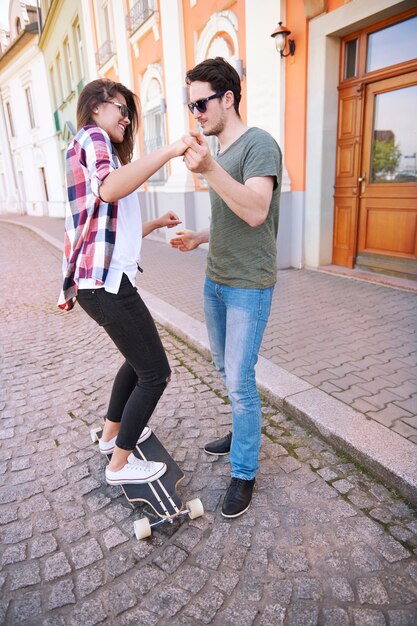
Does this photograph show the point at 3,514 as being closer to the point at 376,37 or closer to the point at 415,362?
the point at 415,362

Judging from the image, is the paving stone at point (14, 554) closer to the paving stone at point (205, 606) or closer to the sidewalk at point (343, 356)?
the paving stone at point (205, 606)

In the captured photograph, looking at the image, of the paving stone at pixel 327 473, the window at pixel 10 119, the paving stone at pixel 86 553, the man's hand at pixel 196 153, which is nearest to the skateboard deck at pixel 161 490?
the paving stone at pixel 86 553

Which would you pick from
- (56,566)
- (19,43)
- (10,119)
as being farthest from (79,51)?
(56,566)

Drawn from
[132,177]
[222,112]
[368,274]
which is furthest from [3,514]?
[368,274]

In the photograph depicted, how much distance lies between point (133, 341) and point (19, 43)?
28442mm

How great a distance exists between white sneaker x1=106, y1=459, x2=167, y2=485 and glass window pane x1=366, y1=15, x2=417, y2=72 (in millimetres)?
5849

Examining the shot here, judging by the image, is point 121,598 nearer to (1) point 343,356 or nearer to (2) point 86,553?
(2) point 86,553

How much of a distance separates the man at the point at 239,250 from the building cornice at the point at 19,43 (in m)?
26.9

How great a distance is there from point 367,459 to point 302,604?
39.4 inches

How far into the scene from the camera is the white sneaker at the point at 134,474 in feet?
7.77

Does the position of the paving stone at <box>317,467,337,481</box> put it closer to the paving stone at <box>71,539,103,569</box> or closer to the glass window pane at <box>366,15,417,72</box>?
the paving stone at <box>71,539,103,569</box>

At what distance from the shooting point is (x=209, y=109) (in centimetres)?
200

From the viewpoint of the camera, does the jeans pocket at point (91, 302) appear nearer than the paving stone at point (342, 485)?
Yes

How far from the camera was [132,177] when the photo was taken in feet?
5.37
